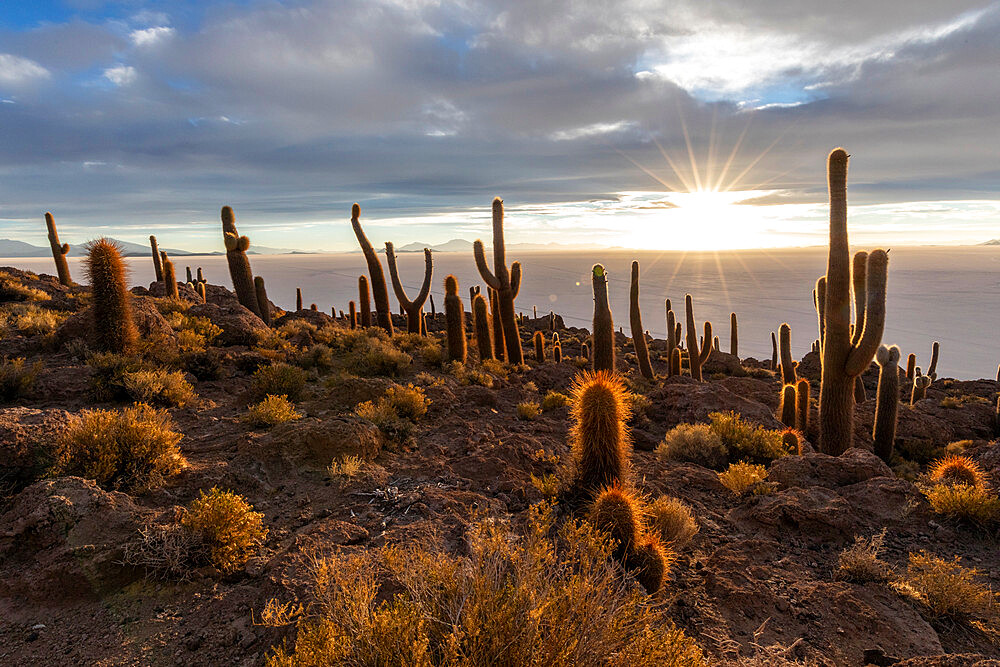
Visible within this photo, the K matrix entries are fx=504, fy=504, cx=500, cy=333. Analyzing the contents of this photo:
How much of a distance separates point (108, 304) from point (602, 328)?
12208 millimetres

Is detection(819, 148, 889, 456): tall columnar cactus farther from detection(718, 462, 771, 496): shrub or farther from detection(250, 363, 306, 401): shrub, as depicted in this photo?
detection(250, 363, 306, 401): shrub

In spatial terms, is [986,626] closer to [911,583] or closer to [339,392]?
[911,583]

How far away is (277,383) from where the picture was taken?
10.2m

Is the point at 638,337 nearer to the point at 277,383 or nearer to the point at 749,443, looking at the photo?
the point at 749,443

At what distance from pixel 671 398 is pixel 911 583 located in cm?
938

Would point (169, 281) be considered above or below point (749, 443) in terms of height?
above

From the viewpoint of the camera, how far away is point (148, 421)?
6.40 metres

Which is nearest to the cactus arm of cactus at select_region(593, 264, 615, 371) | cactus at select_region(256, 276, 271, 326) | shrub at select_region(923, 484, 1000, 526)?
shrub at select_region(923, 484, 1000, 526)

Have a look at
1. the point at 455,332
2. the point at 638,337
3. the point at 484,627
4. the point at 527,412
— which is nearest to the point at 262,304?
the point at 455,332

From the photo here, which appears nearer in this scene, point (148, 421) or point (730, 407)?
point (148, 421)

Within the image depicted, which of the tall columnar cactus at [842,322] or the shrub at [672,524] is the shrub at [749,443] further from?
the shrub at [672,524]

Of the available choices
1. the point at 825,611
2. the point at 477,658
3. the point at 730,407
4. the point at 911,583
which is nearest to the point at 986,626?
the point at 911,583

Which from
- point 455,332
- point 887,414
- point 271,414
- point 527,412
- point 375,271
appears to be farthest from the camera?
point 375,271

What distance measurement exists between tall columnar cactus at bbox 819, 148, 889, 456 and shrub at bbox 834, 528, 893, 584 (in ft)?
20.4
